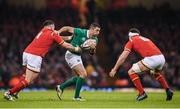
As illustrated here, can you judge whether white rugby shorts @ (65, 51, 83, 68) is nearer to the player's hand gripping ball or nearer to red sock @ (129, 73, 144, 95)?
the player's hand gripping ball

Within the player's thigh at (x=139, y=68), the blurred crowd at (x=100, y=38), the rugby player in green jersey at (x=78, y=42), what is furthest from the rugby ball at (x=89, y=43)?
the blurred crowd at (x=100, y=38)

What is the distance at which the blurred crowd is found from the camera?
3161 cm

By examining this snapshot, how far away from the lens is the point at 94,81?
1250 inches

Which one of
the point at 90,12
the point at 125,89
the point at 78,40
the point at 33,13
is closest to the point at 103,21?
the point at 90,12

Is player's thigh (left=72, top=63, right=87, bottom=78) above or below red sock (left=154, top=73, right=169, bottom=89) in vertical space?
above

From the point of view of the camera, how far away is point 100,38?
3600 cm

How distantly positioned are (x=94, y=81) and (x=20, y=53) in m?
3.99

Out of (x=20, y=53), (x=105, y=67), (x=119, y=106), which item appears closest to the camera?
(x=119, y=106)

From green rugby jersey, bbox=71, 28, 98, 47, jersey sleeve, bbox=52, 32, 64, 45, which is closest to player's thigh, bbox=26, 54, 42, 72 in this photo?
jersey sleeve, bbox=52, 32, 64, 45

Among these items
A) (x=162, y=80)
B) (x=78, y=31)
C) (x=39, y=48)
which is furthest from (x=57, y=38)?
(x=162, y=80)

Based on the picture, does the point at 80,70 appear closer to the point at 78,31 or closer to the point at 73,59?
the point at 73,59

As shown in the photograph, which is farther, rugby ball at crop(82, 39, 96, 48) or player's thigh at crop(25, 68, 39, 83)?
rugby ball at crop(82, 39, 96, 48)

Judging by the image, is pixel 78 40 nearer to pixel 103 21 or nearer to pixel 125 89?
pixel 125 89

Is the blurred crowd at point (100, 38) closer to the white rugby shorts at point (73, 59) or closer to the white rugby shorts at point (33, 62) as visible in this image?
the white rugby shorts at point (73, 59)
